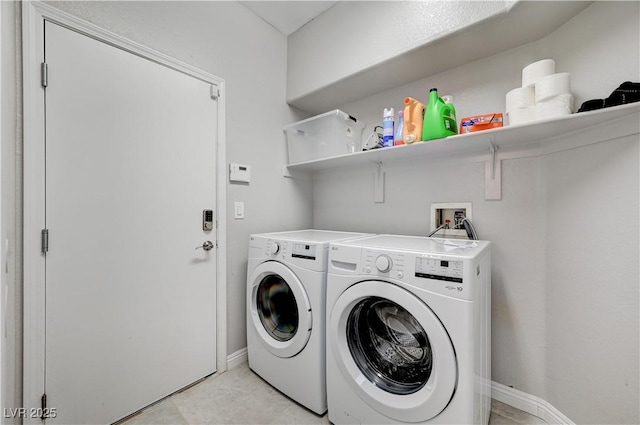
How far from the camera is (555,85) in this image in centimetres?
124

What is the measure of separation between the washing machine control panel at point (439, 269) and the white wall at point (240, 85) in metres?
1.34

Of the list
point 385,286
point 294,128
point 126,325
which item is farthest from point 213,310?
point 294,128

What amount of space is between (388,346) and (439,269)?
55 cm

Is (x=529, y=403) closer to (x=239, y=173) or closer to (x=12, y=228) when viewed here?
(x=239, y=173)

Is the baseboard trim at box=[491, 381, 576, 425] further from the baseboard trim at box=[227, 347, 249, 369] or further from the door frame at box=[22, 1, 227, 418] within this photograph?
the door frame at box=[22, 1, 227, 418]

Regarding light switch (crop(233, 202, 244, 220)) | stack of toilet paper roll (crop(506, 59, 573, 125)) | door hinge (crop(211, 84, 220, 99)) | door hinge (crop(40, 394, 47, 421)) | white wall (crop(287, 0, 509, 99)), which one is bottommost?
door hinge (crop(40, 394, 47, 421))

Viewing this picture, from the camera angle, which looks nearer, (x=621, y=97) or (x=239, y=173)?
(x=621, y=97)

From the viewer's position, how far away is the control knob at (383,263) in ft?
3.90

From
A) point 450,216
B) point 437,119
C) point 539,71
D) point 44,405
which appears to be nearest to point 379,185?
point 450,216

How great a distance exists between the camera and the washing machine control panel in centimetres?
104

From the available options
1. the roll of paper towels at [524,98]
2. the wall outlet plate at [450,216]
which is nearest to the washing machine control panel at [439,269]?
the wall outlet plate at [450,216]

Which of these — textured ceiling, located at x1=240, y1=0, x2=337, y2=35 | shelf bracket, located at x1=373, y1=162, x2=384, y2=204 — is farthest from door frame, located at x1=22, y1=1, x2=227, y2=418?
shelf bracket, located at x1=373, y1=162, x2=384, y2=204

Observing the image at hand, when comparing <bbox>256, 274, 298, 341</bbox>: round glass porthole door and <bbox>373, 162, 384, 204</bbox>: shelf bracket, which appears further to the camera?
<bbox>373, 162, 384, 204</bbox>: shelf bracket

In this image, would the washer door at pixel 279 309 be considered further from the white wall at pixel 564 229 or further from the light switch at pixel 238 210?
the white wall at pixel 564 229
